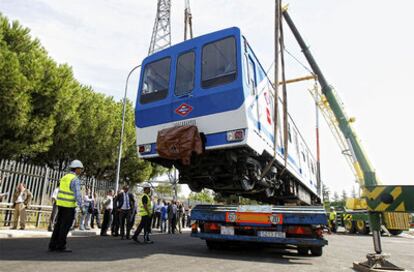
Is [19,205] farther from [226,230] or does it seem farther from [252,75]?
[252,75]

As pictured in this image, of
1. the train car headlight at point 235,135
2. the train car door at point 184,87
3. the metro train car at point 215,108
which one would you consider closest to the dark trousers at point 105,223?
the metro train car at point 215,108

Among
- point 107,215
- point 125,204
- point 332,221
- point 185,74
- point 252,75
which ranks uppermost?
point 185,74

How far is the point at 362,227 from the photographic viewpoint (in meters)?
20.0

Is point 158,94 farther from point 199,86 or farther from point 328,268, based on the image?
point 328,268

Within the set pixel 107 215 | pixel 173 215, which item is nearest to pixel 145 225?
pixel 107 215

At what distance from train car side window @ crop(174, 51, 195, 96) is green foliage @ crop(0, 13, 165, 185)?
32.6 ft

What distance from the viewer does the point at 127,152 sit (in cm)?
2334

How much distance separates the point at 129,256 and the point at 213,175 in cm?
233

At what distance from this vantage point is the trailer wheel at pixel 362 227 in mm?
19712

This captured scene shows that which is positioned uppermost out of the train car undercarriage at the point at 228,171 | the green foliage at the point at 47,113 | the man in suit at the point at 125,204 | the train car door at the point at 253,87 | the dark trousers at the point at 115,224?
the green foliage at the point at 47,113

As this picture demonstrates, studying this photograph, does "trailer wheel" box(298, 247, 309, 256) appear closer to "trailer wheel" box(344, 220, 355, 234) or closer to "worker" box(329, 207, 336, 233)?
"worker" box(329, 207, 336, 233)

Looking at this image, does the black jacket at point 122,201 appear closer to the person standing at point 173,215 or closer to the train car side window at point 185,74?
the train car side window at point 185,74

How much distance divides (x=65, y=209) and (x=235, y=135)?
342 cm

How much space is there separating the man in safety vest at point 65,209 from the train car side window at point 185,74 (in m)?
2.70
